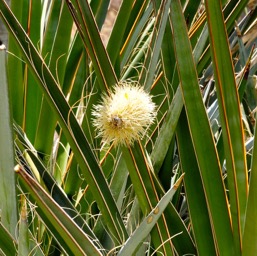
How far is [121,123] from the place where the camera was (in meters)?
0.95

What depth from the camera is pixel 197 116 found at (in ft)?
3.22

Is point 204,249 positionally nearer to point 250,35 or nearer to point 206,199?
point 206,199

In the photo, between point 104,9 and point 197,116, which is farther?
point 104,9

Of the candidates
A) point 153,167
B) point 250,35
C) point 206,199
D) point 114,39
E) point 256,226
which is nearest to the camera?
point 256,226

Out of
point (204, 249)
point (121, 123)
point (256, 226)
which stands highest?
point (121, 123)

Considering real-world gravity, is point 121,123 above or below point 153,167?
above

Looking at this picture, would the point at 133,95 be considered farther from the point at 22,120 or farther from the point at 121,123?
the point at 22,120

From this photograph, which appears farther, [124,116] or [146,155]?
[146,155]

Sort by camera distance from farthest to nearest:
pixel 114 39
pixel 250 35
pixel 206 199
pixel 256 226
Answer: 1. pixel 250 35
2. pixel 114 39
3. pixel 206 199
4. pixel 256 226

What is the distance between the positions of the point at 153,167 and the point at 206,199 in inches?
6.1

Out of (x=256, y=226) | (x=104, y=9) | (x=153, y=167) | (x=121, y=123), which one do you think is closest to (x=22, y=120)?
(x=104, y=9)

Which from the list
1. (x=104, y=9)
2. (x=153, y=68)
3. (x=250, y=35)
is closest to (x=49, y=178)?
(x=153, y=68)

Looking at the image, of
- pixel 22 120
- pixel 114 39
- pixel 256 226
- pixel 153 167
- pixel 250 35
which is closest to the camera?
pixel 256 226

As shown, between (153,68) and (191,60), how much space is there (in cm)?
9
